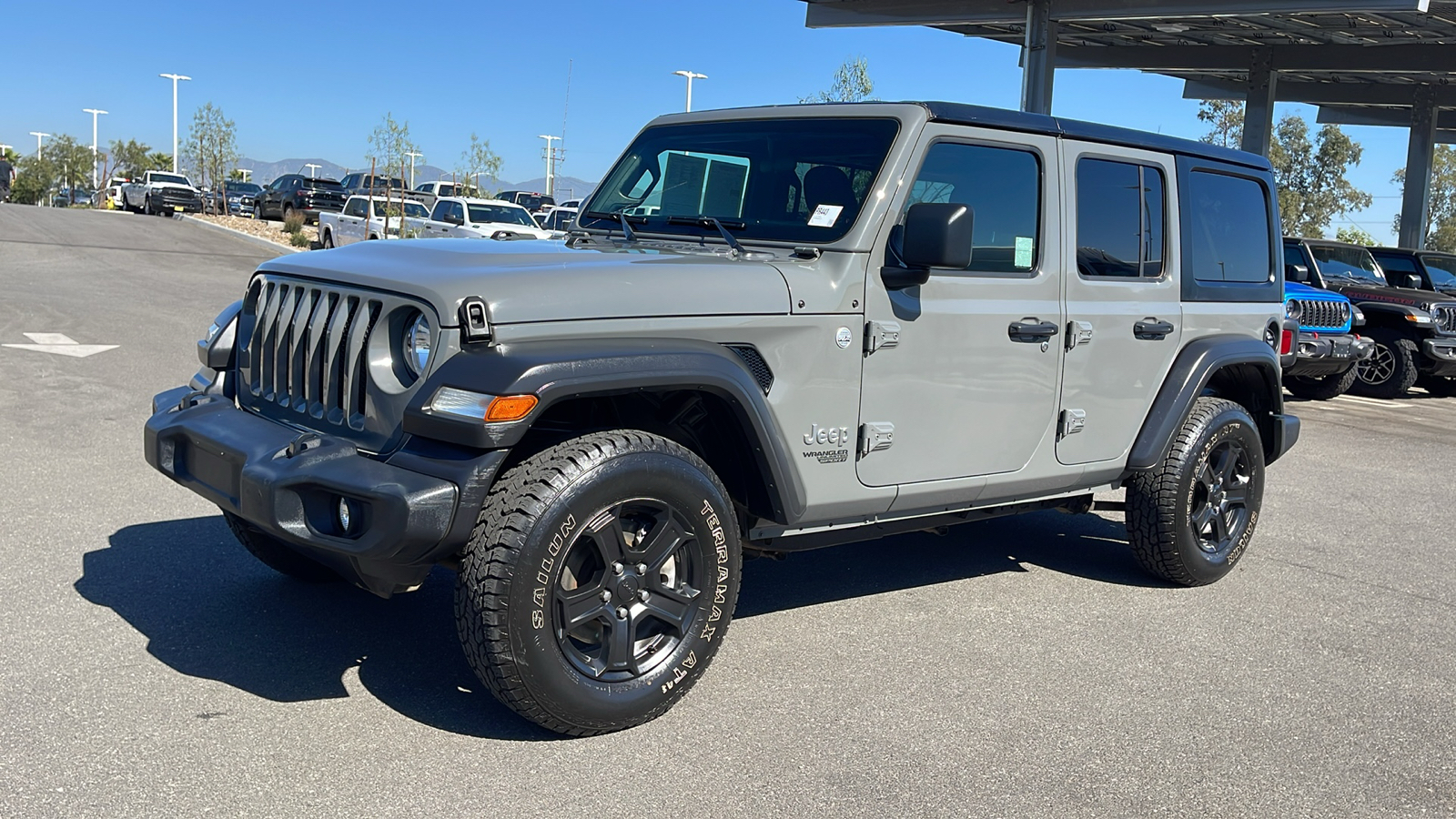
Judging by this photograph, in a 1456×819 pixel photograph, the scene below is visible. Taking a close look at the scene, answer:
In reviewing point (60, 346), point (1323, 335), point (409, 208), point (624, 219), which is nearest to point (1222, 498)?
point (624, 219)

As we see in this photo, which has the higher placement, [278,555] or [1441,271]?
[1441,271]

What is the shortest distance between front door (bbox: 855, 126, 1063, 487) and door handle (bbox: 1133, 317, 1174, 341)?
20.5 inches

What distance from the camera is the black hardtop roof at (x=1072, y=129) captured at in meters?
4.61

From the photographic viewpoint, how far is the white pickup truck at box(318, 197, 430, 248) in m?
25.8

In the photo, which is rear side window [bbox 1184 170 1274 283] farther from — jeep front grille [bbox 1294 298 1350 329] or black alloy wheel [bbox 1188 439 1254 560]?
jeep front grille [bbox 1294 298 1350 329]

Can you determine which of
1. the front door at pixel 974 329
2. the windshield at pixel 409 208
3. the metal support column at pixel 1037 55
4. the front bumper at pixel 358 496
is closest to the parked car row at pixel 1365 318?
the metal support column at pixel 1037 55

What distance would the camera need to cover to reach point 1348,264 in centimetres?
1587

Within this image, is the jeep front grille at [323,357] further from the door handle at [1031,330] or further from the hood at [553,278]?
the door handle at [1031,330]

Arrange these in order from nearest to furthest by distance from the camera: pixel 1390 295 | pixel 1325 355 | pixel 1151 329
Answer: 1. pixel 1151 329
2. pixel 1325 355
3. pixel 1390 295

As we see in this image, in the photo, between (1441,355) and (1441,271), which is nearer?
(1441,355)

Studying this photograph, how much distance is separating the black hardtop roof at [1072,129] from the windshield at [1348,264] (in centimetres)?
1045

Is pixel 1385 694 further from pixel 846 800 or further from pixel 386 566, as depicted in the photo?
pixel 386 566

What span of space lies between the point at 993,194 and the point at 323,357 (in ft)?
8.14

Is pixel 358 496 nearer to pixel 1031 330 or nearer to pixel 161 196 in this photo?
pixel 1031 330
